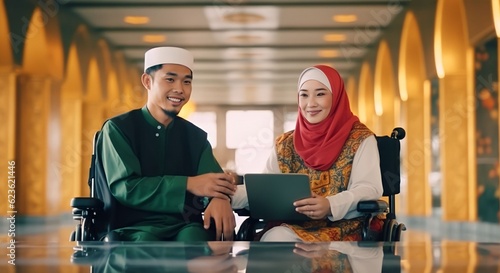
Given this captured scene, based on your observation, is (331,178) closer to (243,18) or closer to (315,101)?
(315,101)

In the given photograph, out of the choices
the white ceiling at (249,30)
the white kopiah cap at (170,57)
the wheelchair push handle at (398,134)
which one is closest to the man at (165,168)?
the white kopiah cap at (170,57)

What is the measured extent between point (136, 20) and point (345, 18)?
13.5 ft

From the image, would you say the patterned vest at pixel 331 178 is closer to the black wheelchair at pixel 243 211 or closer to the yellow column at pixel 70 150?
the black wheelchair at pixel 243 211

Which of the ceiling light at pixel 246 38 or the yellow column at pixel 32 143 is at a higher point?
the ceiling light at pixel 246 38

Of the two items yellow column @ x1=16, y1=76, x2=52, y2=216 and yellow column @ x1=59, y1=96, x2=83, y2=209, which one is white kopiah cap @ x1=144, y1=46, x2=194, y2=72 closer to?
yellow column @ x1=16, y1=76, x2=52, y2=216

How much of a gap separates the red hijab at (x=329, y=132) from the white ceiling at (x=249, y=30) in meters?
9.86

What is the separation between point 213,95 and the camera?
2803 cm

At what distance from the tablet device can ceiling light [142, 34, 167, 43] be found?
1370 centimetres

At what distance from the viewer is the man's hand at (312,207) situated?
10.4ft

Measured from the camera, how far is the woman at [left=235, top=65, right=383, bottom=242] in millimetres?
3367

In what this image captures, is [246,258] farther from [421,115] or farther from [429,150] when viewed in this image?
[421,115]

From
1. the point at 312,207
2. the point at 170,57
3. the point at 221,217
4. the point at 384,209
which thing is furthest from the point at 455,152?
the point at 221,217

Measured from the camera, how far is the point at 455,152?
36.9ft

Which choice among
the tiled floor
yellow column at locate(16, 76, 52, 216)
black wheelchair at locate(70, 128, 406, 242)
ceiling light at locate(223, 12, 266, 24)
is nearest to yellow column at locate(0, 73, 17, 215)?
yellow column at locate(16, 76, 52, 216)
